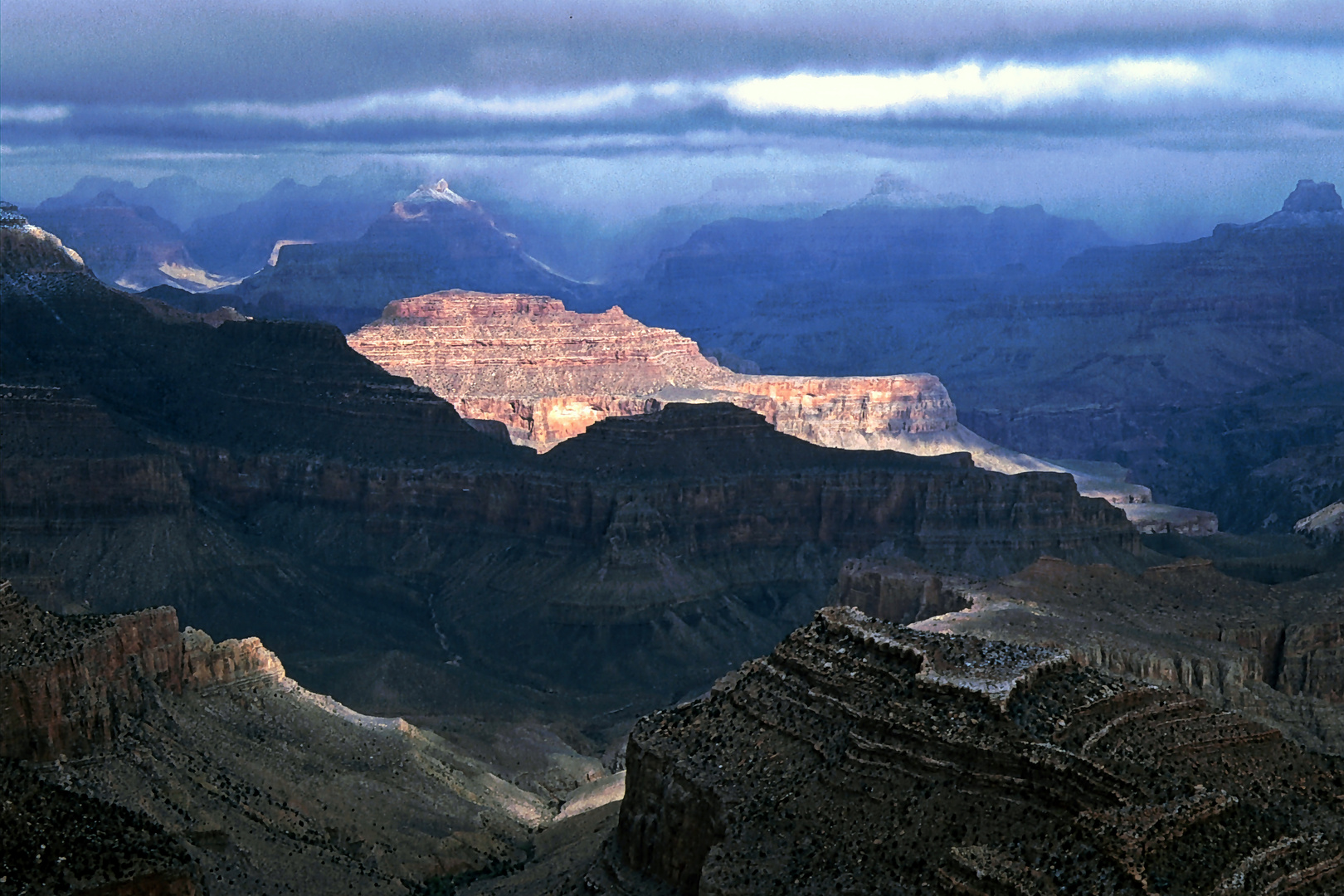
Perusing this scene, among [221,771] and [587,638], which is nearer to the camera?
[221,771]

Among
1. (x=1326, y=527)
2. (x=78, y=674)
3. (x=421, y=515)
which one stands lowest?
(x=421, y=515)

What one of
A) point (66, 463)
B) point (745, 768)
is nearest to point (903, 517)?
point (66, 463)

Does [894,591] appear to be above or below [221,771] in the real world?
below

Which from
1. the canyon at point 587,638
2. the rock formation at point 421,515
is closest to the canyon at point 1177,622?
the canyon at point 587,638

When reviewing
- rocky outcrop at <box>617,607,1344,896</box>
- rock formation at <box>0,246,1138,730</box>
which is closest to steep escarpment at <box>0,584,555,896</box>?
rocky outcrop at <box>617,607,1344,896</box>

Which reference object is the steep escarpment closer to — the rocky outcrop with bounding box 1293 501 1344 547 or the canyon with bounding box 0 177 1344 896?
the canyon with bounding box 0 177 1344 896

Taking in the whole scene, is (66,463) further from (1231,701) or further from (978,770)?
(978,770)

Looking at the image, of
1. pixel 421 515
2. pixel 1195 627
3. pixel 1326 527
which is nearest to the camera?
pixel 1195 627

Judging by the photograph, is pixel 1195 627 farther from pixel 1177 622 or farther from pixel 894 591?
pixel 894 591

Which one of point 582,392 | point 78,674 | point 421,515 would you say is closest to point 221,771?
point 78,674
